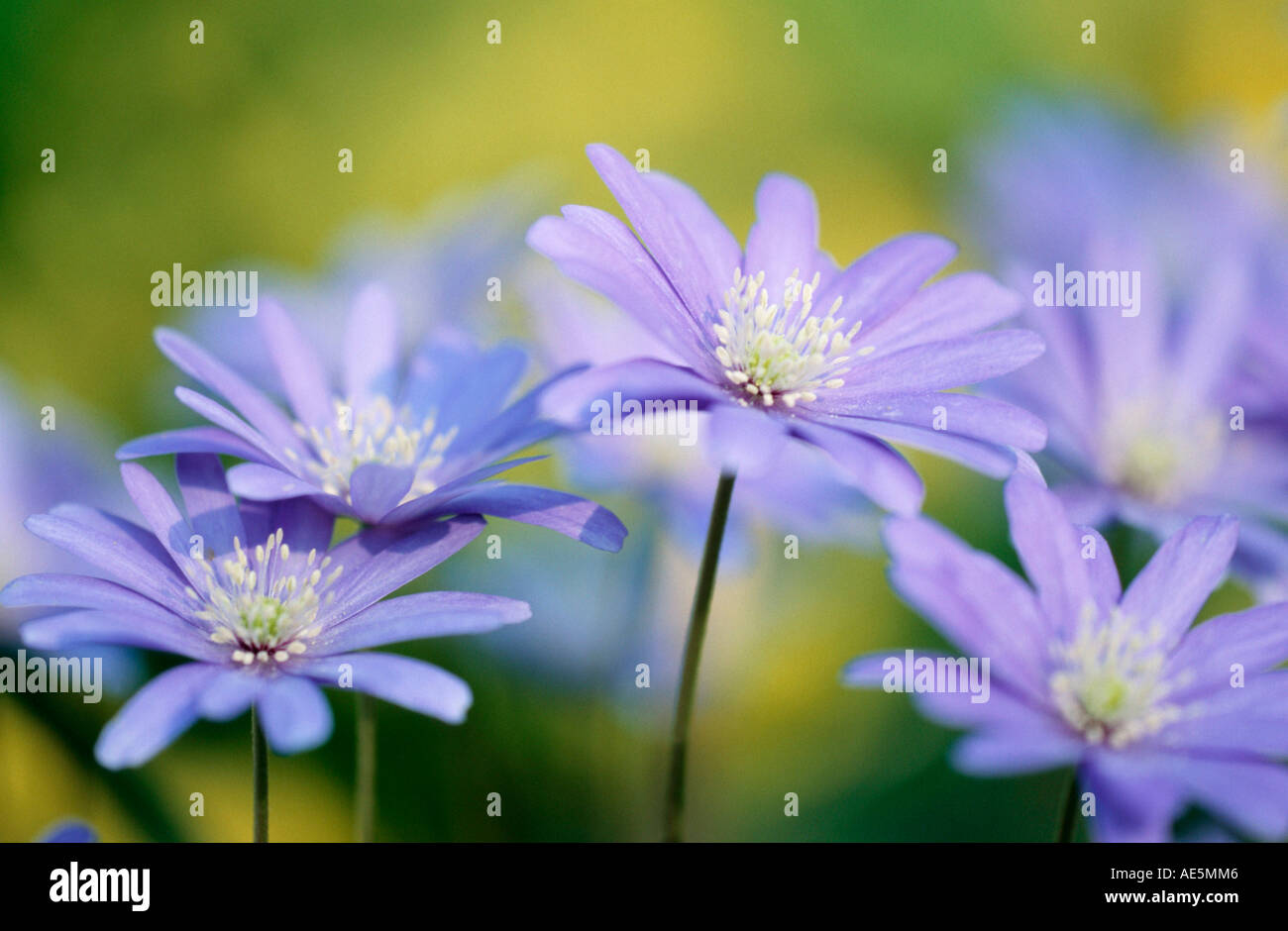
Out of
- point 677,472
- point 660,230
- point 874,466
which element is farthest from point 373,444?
point 677,472

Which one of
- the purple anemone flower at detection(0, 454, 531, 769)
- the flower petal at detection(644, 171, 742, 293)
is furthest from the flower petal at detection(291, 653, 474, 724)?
the flower petal at detection(644, 171, 742, 293)

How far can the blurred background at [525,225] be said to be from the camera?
1030 millimetres

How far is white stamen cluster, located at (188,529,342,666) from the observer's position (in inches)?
25.8

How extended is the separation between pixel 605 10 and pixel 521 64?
17 centimetres

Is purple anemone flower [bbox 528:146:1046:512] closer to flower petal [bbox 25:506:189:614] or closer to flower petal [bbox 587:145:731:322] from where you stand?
flower petal [bbox 587:145:731:322]

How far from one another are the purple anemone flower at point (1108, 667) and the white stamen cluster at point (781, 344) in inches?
5.9

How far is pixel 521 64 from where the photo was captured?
1848 millimetres

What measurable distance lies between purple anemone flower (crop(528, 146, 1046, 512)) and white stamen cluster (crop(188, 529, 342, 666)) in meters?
0.20

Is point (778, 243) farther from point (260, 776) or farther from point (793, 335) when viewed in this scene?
point (260, 776)

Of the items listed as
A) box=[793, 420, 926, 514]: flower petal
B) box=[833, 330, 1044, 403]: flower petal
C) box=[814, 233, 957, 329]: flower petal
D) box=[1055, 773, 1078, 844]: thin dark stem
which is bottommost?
box=[1055, 773, 1078, 844]: thin dark stem

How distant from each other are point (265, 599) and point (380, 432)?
154 mm
